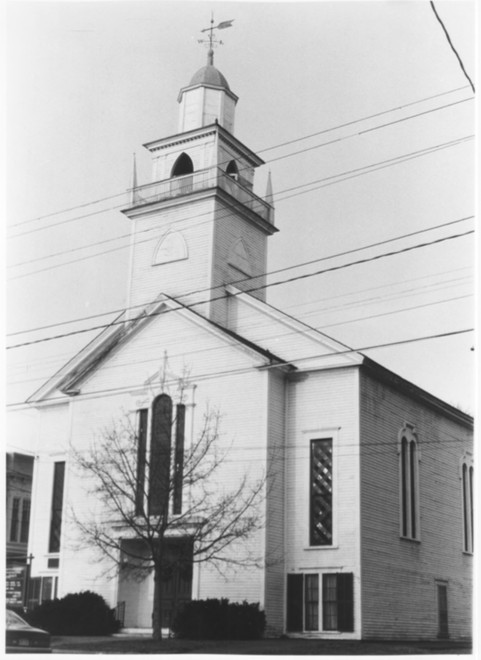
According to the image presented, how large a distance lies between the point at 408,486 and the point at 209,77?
12601 millimetres

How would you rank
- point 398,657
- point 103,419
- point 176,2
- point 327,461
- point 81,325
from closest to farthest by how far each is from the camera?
point 398,657, point 176,2, point 81,325, point 327,461, point 103,419

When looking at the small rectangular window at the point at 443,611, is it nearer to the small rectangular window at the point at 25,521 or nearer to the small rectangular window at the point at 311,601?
the small rectangular window at the point at 311,601

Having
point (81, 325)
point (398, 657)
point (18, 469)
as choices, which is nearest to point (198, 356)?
point (81, 325)

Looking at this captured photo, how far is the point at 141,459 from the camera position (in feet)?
90.9

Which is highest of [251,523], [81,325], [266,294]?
[266,294]

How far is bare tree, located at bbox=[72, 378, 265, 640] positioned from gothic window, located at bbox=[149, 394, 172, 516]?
0.08ft

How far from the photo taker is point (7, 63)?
68.3ft

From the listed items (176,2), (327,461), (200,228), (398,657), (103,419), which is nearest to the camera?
(398,657)

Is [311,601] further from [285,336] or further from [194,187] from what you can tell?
[194,187]

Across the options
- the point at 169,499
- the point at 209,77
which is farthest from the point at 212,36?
the point at 169,499

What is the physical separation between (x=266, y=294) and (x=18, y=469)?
30.7ft

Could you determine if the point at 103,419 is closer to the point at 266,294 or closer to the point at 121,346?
the point at 121,346

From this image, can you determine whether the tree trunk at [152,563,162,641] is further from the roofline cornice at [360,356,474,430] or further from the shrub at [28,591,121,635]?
the roofline cornice at [360,356,474,430]

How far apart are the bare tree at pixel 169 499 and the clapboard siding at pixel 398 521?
2.98 metres
